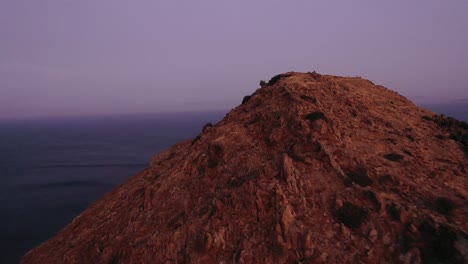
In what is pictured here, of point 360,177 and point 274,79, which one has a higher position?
point 274,79

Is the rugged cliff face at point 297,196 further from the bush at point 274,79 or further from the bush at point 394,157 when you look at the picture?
the bush at point 274,79

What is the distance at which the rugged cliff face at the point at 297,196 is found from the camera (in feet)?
46.5

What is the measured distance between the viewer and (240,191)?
57.5ft

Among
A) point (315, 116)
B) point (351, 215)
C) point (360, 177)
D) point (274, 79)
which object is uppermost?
point (274, 79)

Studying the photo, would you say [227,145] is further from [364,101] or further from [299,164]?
[364,101]

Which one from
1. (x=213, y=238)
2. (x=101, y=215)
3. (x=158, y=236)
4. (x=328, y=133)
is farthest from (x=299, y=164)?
(x=101, y=215)

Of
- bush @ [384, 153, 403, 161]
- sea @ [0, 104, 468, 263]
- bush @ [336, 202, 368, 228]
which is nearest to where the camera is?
bush @ [336, 202, 368, 228]

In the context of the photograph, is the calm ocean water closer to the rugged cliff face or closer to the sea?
the sea

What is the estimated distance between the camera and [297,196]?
16.6 metres

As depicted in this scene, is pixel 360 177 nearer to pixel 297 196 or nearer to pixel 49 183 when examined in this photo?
Answer: pixel 297 196

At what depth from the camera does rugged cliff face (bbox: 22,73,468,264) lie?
1418 cm

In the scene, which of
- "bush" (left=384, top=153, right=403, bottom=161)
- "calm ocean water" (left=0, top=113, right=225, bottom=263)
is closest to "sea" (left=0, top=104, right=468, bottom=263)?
"calm ocean water" (left=0, top=113, right=225, bottom=263)

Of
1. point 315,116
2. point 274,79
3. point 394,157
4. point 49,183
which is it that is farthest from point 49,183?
point 394,157

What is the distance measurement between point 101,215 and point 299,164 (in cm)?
1562
